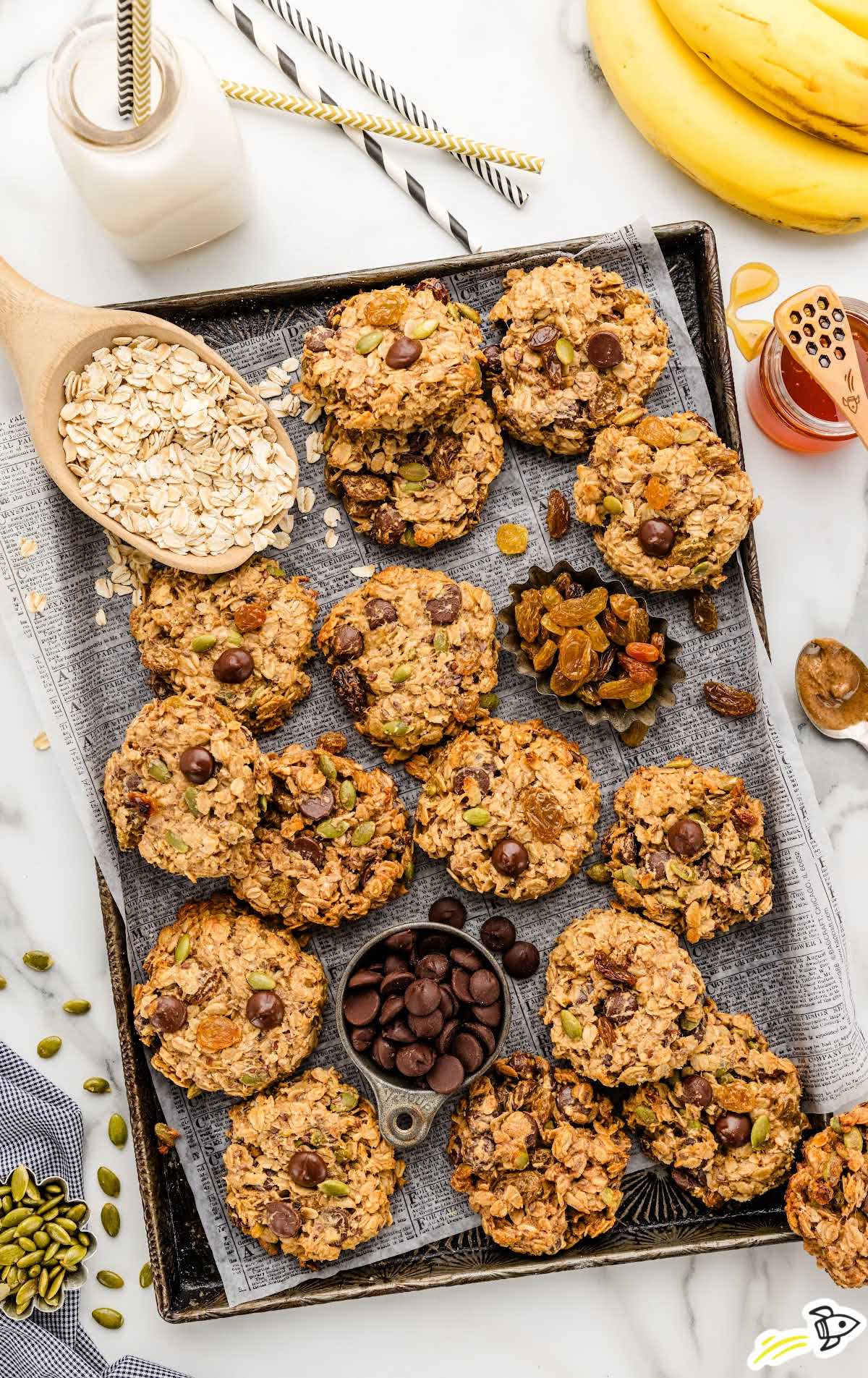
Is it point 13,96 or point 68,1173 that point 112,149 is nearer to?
point 13,96

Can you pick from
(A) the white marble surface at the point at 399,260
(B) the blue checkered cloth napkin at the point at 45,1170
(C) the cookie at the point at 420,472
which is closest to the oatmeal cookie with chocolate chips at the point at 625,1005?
(A) the white marble surface at the point at 399,260

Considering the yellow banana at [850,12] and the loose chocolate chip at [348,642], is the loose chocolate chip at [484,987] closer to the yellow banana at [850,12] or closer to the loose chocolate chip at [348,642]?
the loose chocolate chip at [348,642]

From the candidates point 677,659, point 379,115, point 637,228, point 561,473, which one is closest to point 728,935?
point 677,659

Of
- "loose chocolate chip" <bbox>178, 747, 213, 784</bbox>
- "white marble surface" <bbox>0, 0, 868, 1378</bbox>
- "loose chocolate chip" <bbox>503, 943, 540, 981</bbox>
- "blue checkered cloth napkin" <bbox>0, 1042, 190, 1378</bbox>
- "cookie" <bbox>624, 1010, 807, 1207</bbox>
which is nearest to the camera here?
"loose chocolate chip" <bbox>178, 747, 213, 784</bbox>

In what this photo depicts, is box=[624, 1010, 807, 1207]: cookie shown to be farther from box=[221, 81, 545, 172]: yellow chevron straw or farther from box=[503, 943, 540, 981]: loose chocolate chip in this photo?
box=[221, 81, 545, 172]: yellow chevron straw

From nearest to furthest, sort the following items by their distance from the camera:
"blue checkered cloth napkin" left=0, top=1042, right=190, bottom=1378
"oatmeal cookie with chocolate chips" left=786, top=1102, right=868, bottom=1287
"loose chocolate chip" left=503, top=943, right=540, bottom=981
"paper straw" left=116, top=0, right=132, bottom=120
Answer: "paper straw" left=116, top=0, right=132, bottom=120 < "oatmeal cookie with chocolate chips" left=786, top=1102, right=868, bottom=1287 < "loose chocolate chip" left=503, top=943, right=540, bottom=981 < "blue checkered cloth napkin" left=0, top=1042, right=190, bottom=1378

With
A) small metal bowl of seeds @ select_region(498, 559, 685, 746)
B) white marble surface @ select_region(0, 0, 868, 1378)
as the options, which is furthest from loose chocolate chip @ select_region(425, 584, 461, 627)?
white marble surface @ select_region(0, 0, 868, 1378)

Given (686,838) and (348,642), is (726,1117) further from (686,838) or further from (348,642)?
(348,642)
